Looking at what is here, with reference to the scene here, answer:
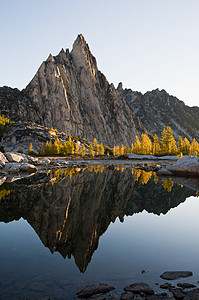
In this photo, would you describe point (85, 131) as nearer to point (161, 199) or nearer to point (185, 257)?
point (161, 199)

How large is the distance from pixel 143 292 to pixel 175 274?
4.74 feet

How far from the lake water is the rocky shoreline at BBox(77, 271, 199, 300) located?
0.71ft

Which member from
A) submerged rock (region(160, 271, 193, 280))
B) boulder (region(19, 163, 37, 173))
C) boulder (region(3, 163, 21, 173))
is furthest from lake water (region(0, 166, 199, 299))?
boulder (region(19, 163, 37, 173))

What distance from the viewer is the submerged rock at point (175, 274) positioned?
618cm

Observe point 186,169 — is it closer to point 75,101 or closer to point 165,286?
point 165,286

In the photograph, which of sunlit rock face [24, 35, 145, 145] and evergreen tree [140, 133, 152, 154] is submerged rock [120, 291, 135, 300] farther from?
sunlit rock face [24, 35, 145, 145]

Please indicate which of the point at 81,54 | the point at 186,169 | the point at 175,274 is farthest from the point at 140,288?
the point at 81,54

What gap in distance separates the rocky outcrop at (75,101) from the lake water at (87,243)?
12969 cm

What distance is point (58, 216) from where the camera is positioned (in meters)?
11.7

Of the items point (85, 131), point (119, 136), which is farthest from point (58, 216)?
point (119, 136)

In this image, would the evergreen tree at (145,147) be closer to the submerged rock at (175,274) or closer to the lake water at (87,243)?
the lake water at (87,243)

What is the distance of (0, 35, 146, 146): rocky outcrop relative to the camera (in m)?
144

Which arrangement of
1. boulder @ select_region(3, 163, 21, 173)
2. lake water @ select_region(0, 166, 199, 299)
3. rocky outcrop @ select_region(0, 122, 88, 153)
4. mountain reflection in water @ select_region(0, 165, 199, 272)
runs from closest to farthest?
lake water @ select_region(0, 166, 199, 299), mountain reflection in water @ select_region(0, 165, 199, 272), boulder @ select_region(3, 163, 21, 173), rocky outcrop @ select_region(0, 122, 88, 153)

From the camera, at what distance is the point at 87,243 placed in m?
8.56
